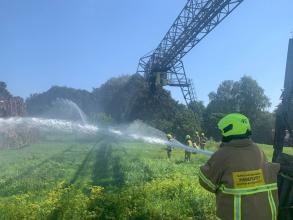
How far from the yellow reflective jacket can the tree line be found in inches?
1402

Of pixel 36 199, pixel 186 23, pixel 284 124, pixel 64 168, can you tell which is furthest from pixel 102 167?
pixel 186 23

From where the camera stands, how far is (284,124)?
7.33m

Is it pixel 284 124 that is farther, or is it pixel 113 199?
pixel 113 199

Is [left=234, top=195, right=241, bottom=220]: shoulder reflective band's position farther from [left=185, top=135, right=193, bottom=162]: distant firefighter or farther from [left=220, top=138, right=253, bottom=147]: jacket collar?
[left=185, top=135, right=193, bottom=162]: distant firefighter

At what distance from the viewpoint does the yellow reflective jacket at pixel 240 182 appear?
454 centimetres

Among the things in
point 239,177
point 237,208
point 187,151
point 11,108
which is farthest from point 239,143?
point 11,108

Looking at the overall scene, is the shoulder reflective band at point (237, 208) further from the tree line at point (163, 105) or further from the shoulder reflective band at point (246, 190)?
the tree line at point (163, 105)

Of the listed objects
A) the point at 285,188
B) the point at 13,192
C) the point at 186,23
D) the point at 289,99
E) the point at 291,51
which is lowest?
the point at 13,192

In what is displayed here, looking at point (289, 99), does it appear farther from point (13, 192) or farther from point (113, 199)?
point (13, 192)

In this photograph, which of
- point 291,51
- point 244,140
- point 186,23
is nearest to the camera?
point 244,140

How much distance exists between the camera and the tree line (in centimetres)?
4344

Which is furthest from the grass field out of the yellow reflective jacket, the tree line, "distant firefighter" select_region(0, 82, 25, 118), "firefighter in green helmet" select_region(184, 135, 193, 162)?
the tree line

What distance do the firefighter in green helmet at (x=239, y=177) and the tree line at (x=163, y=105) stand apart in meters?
35.6

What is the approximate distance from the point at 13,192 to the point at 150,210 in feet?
16.3
